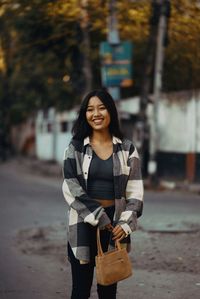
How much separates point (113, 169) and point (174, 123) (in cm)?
1408

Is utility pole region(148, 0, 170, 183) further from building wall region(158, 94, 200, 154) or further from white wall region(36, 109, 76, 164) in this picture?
white wall region(36, 109, 76, 164)

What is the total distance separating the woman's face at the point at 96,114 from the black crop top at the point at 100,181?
0.88ft

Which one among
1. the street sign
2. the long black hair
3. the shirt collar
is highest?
the street sign

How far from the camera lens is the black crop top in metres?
3.72

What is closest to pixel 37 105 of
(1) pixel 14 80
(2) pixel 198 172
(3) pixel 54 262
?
(1) pixel 14 80

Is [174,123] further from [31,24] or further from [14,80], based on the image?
[14,80]

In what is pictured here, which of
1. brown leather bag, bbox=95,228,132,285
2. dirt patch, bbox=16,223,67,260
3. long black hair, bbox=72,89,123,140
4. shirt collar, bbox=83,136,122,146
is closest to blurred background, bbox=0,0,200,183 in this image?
dirt patch, bbox=16,223,67,260

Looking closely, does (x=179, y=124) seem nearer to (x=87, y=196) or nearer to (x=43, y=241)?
(x=43, y=241)

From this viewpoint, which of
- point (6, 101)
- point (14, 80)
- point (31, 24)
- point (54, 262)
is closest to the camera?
point (54, 262)

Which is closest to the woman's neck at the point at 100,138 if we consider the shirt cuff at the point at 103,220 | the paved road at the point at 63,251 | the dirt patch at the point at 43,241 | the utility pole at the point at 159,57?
the shirt cuff at the point at 103,220

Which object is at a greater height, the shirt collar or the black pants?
the shirt collar

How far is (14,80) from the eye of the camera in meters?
27.4

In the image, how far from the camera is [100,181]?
3732 mm

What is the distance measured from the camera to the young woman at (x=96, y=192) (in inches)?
145
